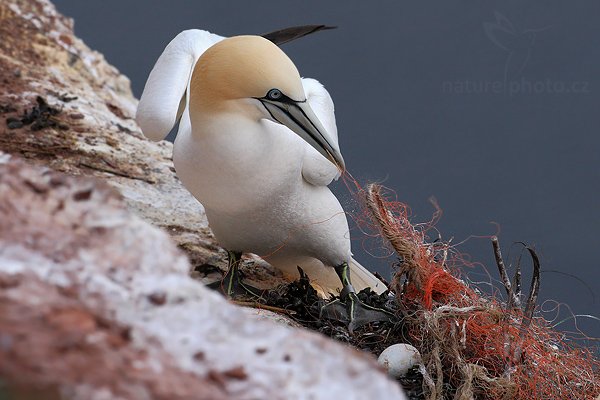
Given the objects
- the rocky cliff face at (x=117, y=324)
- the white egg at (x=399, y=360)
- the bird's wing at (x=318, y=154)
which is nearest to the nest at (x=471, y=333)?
the white egg at (x=399, y=360)

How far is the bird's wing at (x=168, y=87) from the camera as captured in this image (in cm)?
434

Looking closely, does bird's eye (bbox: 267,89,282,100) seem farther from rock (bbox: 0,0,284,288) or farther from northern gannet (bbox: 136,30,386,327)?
rock (bbox: 0,0,284,288)

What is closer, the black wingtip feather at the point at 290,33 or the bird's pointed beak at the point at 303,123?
the bird's pointed beak at the point at 303,123

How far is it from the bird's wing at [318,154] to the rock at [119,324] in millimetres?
2411

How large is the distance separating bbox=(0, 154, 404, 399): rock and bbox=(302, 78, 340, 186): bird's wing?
241cm

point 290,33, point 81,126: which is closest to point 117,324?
point 290,33

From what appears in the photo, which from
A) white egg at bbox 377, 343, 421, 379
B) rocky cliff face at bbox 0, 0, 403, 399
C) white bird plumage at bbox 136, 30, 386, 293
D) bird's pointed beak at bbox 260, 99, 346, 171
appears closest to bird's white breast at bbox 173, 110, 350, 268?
white bird plumage at bbox 136, 30, 386, 293

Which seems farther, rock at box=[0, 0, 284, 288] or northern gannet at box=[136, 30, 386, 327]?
rock at box=[0, 0, 284, 288]

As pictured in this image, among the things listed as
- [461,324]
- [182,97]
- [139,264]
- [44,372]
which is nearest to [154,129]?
[182,97]

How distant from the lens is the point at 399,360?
3617mm

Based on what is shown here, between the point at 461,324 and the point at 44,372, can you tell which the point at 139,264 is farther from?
the point at 461,324

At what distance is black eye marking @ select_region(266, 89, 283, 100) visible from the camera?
3.69 meters

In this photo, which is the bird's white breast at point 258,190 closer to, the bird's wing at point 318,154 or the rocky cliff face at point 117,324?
the bird's wing at point 318,154

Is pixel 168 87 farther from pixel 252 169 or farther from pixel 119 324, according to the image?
pixel 119 324
